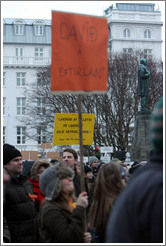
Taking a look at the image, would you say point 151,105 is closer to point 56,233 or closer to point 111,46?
point 111,46

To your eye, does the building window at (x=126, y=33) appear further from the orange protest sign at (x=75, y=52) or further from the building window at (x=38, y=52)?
the orange protest sign at (x=75, y=52)

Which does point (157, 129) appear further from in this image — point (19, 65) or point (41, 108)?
point (19, 65)

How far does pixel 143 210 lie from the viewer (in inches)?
87.7

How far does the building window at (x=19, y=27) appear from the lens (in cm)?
6662

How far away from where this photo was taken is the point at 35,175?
21.3 ft

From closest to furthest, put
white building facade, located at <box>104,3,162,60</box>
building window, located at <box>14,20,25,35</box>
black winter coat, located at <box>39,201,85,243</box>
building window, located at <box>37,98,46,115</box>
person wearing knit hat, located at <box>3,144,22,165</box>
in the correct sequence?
black winter coat, located at <box>39,201,85,243</box>
person wearing knit hat, located at <box>3,144,22,165</box>
building window, located at <box>37,98,46,115</box>
white building facade, located at <box>104,3,162,60</box>
building window, located at <box>14,20,25,35</box>

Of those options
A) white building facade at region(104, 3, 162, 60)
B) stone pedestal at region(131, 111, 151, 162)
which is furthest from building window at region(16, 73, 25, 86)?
stone pedestal at region(131, 111, 151, 162)

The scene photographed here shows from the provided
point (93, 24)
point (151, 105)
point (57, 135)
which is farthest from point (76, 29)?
point (151, 105)

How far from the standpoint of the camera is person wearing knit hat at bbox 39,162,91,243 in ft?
13.0

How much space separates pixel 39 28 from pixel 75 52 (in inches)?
2544

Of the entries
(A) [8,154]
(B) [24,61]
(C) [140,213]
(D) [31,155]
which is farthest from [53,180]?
(B) [24,61]

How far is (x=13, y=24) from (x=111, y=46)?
13049 mm

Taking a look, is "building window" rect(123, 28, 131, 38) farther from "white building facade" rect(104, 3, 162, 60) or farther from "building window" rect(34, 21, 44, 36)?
"building window" rect(34, 21, 44, 36)

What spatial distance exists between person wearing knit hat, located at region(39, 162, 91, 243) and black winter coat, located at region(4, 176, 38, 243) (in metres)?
1.03
